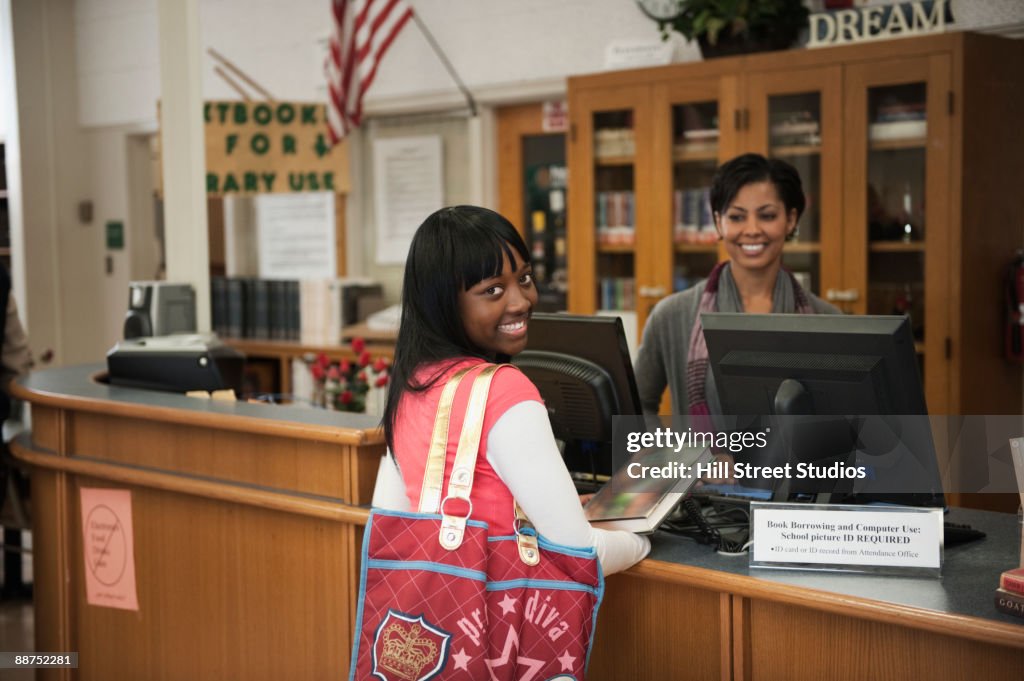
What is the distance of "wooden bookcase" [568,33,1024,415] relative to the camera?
345 cm

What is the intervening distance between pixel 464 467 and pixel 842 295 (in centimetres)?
256

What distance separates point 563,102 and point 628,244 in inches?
38.6

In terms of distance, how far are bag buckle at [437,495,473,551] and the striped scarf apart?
1.09 metres

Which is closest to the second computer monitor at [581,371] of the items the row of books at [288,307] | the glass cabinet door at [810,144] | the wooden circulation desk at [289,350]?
the glass cabinet door at [810,144]

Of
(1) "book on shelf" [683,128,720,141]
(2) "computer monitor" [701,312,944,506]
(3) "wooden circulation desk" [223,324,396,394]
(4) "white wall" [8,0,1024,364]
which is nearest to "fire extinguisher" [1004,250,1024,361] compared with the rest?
(1) "book on shelf" [683,128,720,141]

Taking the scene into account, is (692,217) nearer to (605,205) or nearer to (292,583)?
(605,205)

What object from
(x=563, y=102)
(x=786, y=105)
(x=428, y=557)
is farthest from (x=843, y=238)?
(x=428, y=557)

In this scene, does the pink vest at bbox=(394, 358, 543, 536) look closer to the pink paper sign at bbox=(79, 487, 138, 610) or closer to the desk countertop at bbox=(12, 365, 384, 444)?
the desk countertop at bbox=(12, 365, 384, 444)

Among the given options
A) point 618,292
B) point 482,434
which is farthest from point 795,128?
point 482,434

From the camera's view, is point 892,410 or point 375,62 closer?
point 892,410

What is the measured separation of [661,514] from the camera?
169cm

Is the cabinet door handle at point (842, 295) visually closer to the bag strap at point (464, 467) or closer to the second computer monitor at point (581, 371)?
the second computer monitor at point (581, 371)

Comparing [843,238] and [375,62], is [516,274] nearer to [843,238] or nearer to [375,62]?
[843,238]

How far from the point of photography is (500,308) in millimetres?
1527
